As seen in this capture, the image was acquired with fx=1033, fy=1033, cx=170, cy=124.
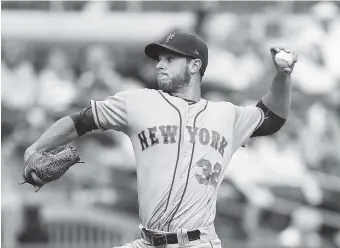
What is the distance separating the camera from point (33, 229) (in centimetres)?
1298

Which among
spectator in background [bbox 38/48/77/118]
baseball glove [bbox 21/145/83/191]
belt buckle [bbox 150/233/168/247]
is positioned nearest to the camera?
baseball glove [bbox 21/145/83/191]

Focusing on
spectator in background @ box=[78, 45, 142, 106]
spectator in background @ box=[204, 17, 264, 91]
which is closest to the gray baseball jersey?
spectator in background @ box=[78, 45, 142, 106]

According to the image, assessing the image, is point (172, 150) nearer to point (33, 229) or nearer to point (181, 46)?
point (181, 46)

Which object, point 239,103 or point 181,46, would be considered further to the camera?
point 239,103

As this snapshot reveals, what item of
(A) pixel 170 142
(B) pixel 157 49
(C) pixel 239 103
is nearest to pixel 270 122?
(A) pixel 170 142

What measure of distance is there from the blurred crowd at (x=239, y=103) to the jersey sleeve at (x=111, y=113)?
754 centimetres

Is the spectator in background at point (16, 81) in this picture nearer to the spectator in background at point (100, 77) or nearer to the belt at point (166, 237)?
the spectator in background at point (100, 77)

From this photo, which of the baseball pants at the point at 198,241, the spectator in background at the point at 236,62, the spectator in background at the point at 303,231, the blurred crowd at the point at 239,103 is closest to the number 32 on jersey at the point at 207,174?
the baseball pants at the point at 198,241

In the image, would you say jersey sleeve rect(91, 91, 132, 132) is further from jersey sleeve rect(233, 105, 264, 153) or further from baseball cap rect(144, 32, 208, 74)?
jersey sleeve rect(233, 105, 264, 153)

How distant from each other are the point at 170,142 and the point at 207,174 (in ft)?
0.82

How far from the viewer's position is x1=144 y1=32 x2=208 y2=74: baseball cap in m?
5.34

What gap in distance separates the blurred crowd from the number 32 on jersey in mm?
7418

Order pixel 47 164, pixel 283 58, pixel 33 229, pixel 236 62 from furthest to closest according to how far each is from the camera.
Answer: pixel 236 62, pixel 33 229, pixel 283 58, pixel 47 164

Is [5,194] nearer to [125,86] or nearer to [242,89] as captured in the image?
[125,86]
